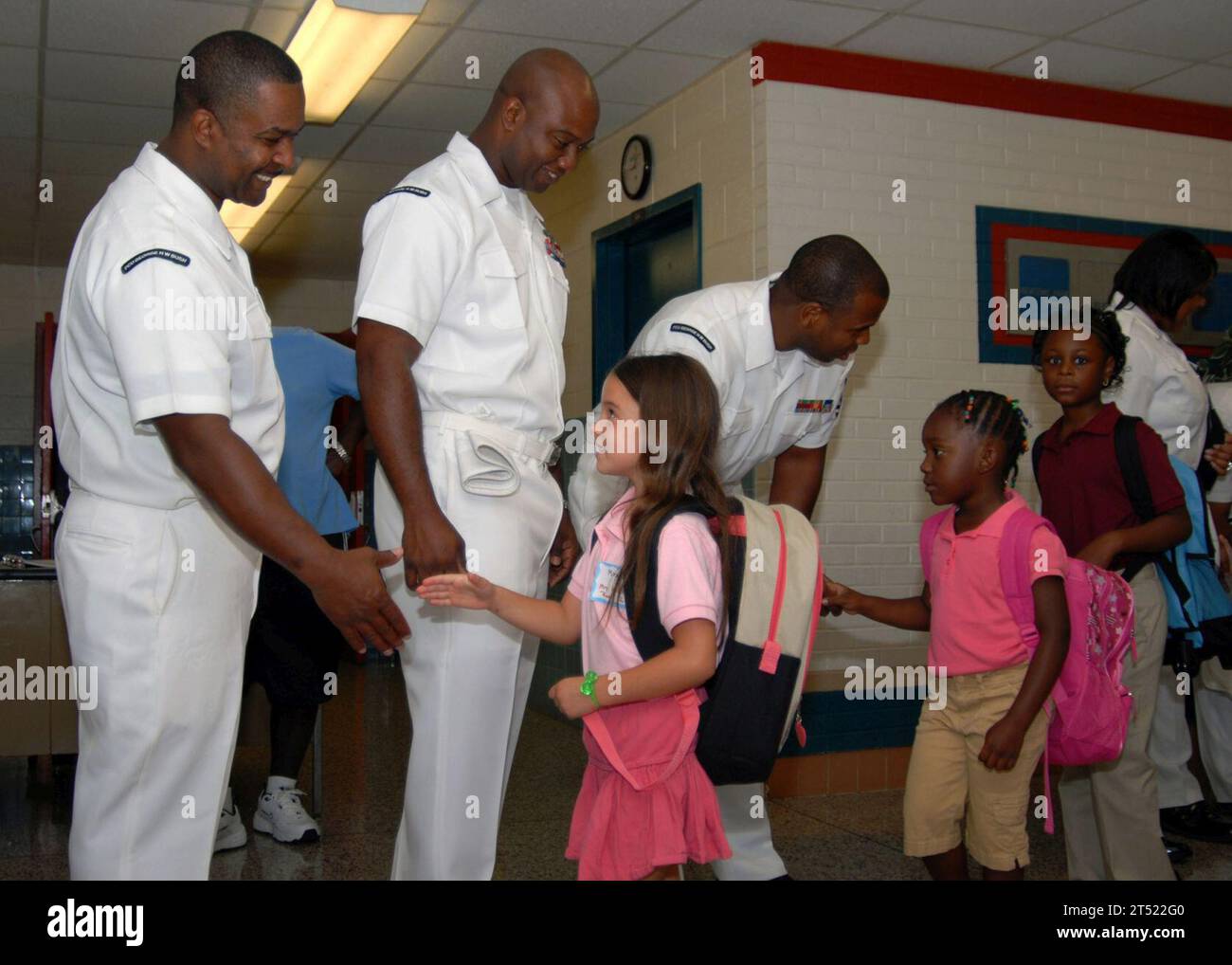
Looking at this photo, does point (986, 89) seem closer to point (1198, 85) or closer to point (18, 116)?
point (1198, 85)

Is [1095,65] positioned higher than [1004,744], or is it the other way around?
[1095,65]

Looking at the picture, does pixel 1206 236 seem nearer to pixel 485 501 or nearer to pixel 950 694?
pixel 950 694

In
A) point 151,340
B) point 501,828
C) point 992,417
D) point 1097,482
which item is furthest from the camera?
point 501,828

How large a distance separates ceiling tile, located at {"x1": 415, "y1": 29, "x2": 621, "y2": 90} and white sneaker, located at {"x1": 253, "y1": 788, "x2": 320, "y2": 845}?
297 cm

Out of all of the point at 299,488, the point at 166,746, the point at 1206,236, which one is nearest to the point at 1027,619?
Result: the point at 166,746

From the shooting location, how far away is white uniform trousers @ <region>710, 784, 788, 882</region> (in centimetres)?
297

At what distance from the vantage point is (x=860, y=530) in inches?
197

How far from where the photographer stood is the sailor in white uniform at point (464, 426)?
211cm

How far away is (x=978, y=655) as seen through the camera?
272 cm

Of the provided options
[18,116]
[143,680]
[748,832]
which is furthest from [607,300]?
[143,680]

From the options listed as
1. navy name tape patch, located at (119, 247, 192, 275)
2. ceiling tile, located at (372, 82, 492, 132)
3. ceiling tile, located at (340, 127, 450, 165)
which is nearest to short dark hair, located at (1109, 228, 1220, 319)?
navy name tape patch, located at (119, 247, 192, 275)

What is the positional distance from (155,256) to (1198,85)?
16.8 ft

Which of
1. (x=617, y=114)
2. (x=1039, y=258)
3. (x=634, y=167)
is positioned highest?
(x=617, y=114)

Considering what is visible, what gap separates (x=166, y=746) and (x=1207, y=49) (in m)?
4.95
